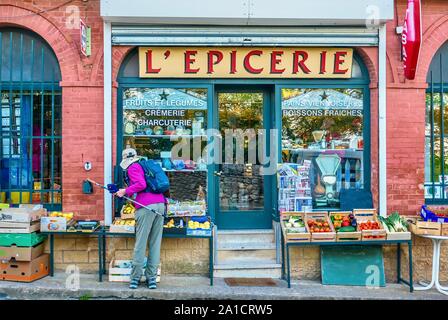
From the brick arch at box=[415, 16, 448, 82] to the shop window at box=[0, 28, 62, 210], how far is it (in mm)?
5969

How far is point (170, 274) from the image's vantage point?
7.95 m

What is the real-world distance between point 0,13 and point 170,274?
4935 millimetres

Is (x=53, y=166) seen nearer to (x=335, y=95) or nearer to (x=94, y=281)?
(x=94, y=281)

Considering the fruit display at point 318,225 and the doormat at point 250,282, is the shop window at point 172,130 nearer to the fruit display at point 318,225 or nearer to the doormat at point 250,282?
the doormat at point 250,282

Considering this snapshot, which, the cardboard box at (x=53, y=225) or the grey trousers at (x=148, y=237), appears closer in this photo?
the grey trousers at (x=148, y=237)

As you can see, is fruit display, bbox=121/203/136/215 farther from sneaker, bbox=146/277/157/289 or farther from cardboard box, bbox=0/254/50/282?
cardboard box, bbox=0/254/50/282

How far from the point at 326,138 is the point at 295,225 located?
5.74 feet

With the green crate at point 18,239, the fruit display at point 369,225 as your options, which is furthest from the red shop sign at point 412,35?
the green crate at point 18,239

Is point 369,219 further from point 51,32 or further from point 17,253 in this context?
point 51,32

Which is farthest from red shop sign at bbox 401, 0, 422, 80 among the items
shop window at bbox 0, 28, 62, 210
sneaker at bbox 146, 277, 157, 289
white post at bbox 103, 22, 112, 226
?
shop window at bbox 0, 28, 62, 210

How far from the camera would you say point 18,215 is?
734 centimetres

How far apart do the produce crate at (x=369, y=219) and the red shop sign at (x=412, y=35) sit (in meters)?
2.21

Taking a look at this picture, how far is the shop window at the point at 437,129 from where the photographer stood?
8578 millimetres

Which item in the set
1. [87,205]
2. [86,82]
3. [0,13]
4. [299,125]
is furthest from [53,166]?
[299,125]
